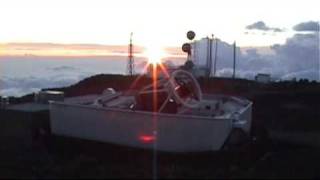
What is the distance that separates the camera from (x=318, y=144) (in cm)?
2838

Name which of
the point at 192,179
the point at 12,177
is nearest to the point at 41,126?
the point at 12,177

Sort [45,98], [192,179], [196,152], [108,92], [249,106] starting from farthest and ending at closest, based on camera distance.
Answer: [45,98]
[108,92]
[249,106]
[196,152]
[192,179]

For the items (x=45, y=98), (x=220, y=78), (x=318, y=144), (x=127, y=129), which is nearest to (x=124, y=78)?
(x=220, y=78)

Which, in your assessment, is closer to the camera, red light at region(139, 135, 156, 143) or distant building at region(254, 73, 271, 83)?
red light at region(139, 135, 156, 143)

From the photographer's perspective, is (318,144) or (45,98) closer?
(318,144)

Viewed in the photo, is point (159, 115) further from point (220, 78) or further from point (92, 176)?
point (220, 78)

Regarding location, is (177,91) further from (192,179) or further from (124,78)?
(124,78)

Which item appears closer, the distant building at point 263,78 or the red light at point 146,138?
the red light at point 146,138

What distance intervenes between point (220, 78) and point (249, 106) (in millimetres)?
24430

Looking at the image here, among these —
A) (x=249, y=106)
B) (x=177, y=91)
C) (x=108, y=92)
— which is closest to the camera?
(x=177, y=91)

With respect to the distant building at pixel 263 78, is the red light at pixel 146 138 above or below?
above

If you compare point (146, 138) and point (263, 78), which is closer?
point (146, 138)

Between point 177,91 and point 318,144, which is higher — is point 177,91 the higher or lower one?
the higher one

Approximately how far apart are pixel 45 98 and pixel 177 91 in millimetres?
9628
